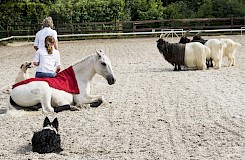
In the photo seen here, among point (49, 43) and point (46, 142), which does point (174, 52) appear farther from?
point (46, 142)

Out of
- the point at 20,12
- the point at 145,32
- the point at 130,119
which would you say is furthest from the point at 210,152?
the point at 20,12

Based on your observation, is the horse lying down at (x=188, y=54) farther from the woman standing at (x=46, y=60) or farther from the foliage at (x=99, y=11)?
the foliage at (x=99, y=11)

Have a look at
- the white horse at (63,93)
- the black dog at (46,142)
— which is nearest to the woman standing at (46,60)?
the white horse at (63,93)

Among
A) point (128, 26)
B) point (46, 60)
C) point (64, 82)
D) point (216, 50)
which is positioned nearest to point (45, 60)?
point (46, 60)

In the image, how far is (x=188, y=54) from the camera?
14438 mm

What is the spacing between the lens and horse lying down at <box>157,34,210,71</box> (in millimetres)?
14391

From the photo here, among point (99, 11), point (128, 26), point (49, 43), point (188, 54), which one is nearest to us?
point (49, 43)

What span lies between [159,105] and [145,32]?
24.9 m

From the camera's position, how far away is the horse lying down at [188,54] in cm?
1439

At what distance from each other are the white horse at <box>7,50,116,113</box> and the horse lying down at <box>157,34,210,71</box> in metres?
5.91

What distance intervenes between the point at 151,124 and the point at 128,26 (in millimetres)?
30079

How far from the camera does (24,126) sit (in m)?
7.64

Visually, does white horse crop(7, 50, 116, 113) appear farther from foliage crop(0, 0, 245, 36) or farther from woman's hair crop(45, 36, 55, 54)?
foliage crop(0, 0, 245, 36)

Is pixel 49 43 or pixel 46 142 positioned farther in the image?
pixel 49 43
